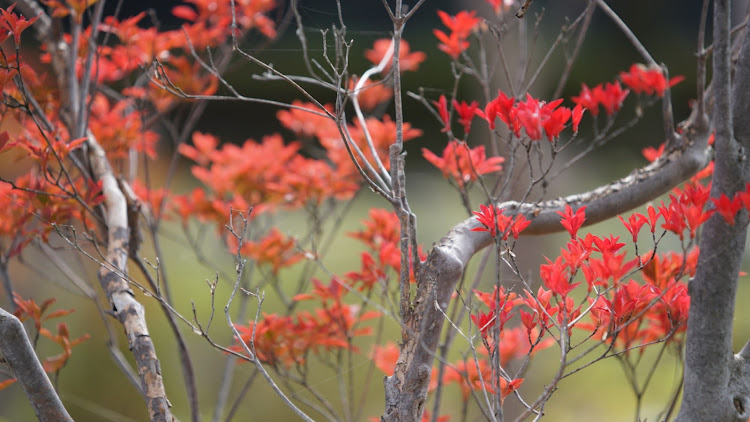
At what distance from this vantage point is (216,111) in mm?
5152

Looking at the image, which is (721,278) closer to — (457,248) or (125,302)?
(457,248)

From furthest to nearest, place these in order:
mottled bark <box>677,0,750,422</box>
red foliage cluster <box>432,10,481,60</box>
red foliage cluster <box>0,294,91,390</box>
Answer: red foliage cluster <box>432,10,481,60</box>
red foliage cluster <box>0,294,91,390</box>
mottled bark <box>677,0,750,422</box>

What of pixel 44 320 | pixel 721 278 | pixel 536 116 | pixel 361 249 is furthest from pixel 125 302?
pixel 361 249

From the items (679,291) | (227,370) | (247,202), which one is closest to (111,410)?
(227,370)

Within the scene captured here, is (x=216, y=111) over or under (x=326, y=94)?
over

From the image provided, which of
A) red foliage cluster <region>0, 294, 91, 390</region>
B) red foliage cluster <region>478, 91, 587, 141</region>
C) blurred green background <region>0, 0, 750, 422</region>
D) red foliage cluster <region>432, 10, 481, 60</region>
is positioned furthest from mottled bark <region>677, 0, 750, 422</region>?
red foliage cluster <region>0, 294, 91, 390</region>

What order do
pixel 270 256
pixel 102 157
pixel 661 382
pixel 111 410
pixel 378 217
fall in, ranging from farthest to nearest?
pixel 661 382
pixel 111 410
pixel 270 256
pixel 378 217
pixel 102 157

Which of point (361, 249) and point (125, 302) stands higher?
point (361, 249)

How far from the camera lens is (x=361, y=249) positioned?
386cm

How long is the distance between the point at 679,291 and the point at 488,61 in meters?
2.14

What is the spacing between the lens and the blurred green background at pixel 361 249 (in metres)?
2.49

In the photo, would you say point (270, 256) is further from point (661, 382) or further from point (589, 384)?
point (661, 382)

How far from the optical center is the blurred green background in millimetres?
2490

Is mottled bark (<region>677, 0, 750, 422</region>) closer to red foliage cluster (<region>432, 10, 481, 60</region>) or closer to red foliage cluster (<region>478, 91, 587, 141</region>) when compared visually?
red foliage cluster (<region>478, 91, 587, 141</region>)
